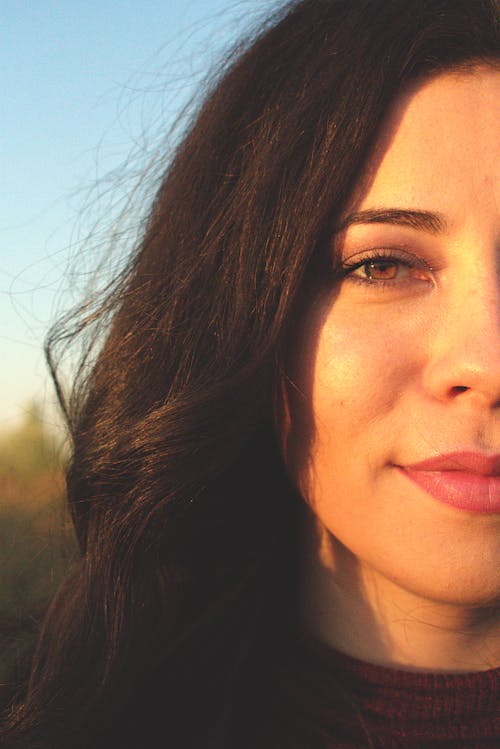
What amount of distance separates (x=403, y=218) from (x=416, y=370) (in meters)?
0.33

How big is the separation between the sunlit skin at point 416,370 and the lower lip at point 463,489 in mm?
17

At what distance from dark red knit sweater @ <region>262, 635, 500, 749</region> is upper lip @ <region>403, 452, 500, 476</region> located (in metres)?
0.49

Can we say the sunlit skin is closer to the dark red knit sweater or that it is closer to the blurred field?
the dark red knit sweater

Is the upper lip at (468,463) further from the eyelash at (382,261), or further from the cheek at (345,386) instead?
the eyelash at (382,261)

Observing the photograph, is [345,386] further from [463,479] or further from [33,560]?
[33,560]

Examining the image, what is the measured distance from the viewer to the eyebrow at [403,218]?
5.43 ft

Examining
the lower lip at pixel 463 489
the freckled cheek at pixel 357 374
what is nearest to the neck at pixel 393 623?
the lower lip at pixel 463 489

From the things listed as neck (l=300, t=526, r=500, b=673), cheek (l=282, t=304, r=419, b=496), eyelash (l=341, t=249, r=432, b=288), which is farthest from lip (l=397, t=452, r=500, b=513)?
eyelash (l=341, t=249, r=432, b=288)

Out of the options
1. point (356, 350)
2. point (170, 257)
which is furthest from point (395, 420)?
point (170, 257)

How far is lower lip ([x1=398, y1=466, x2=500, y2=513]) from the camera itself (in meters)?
1.61

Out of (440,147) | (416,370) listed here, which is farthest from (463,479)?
(440,147)

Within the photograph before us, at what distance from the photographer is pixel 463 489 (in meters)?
1.61

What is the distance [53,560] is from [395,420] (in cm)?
128

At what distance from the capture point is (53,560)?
2422 millimetres
